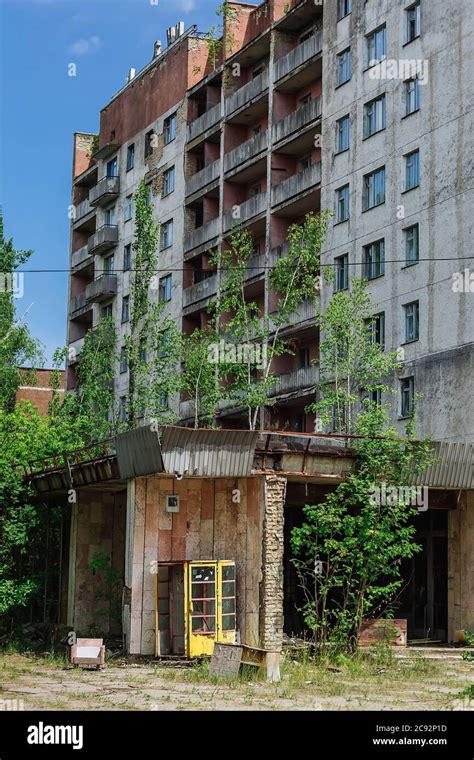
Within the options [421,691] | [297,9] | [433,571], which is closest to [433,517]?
[433,571]

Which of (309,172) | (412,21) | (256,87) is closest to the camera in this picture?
(412,21)

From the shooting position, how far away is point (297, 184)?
50750 millimetres

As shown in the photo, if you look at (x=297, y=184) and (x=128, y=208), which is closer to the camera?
(x=297, y=184)

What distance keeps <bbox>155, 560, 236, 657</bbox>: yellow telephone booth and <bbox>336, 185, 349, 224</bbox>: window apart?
24.9 metres

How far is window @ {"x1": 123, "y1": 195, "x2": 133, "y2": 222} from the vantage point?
2611 inches

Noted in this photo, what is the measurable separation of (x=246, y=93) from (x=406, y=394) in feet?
65.3

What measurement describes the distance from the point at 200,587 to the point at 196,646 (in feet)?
3.87

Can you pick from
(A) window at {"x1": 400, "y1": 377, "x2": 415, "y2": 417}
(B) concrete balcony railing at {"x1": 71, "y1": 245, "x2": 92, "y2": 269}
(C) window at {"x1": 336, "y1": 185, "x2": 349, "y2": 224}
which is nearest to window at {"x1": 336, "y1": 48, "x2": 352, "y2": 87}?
(C) window at {"x1": 336, "y1": 185, "x2": 349, "y2": 224}

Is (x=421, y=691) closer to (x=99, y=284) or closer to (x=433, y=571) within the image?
(x=433, y=571)

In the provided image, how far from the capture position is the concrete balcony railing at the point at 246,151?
53.6 metres

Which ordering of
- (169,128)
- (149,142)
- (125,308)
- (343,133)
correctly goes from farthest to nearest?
(125,308) → (149,142) → (169,128) → (343,133)

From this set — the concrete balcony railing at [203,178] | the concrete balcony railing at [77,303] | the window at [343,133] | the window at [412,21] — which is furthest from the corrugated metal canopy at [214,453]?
the concrete balcony railing at [77,303]

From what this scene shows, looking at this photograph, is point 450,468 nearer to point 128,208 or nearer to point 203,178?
point 203,178

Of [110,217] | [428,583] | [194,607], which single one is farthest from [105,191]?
[194,607]
